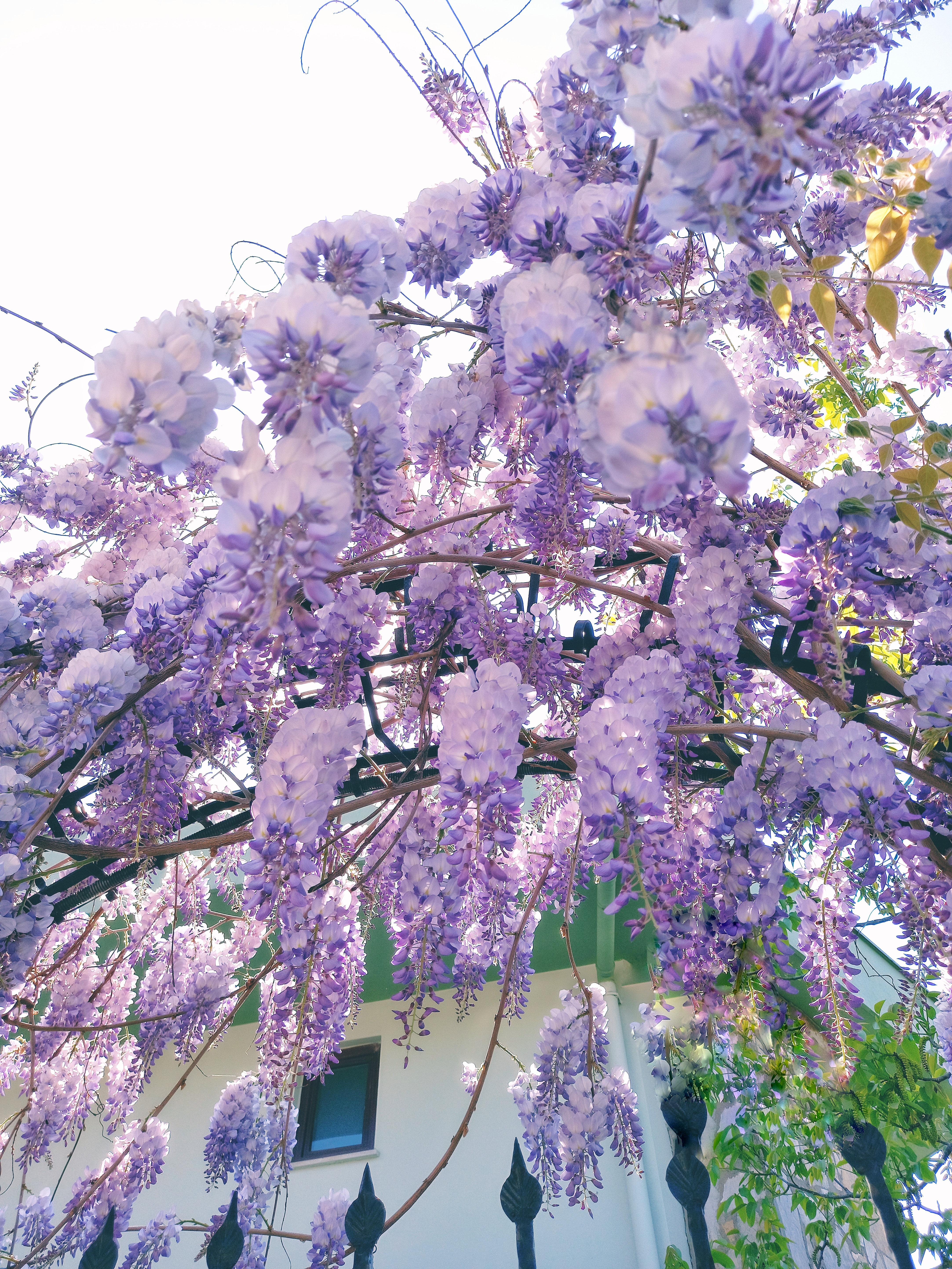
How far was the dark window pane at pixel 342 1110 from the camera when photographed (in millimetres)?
4336

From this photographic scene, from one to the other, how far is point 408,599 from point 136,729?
58 cm

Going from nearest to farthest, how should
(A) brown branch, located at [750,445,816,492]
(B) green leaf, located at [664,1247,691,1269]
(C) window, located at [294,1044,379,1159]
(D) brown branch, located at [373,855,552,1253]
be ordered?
(D) brown branch, located at [373,855,552,1253], (A) brown branch, located at [750,445,816,492], (B) green leaf, located at [664,1247,691,1269], (C) window, located at [294,1044,379,1159]

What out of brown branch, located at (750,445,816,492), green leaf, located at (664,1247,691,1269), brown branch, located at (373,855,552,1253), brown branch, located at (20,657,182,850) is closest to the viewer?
brown branch, located at (373,855,552,1253)

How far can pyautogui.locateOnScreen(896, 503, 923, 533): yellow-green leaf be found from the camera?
1.13 meters

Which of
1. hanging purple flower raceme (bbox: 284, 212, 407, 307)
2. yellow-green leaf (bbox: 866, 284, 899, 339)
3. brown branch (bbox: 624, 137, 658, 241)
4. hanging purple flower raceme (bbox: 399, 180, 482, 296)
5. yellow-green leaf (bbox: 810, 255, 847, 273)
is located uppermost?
hanging purple flower raceme (bbox: 399, 180, 482, 296)

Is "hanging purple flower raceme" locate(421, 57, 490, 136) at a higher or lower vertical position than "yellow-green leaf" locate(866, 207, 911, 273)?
higher

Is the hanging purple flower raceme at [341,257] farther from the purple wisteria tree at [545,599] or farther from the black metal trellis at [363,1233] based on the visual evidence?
the black metal trellis at [363,1233]

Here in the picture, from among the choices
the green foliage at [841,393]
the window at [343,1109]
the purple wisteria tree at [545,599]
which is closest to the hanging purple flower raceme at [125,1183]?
the purple wisteria tree at [545,599]

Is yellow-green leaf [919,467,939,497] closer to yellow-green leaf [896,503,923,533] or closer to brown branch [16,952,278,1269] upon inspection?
yellow-green leaf [896,503,923,533]

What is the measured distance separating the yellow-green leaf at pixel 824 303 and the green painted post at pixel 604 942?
8.24 feet

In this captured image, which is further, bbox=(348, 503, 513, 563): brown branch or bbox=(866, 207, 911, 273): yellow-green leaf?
bbox=(348, 503, 513, 563): brown branch

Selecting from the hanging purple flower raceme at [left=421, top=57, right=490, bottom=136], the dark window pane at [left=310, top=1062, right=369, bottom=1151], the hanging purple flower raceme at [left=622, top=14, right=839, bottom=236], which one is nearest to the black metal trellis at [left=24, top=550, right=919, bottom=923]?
the hanging purple flower raceme at [left=622, top=14, right=839, bottom=236]

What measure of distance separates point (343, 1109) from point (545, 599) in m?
4.03

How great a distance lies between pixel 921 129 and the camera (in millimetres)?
1711
